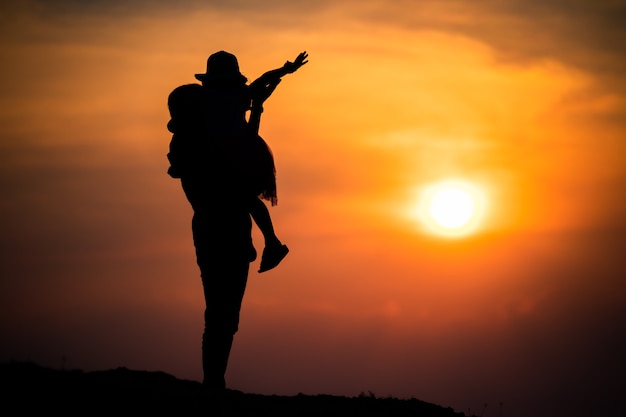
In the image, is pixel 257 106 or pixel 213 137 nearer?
pixel 213 137

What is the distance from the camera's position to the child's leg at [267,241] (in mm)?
10547

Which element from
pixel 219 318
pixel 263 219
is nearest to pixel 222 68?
pixel 263 219

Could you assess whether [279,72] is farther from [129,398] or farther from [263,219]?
[129,398]

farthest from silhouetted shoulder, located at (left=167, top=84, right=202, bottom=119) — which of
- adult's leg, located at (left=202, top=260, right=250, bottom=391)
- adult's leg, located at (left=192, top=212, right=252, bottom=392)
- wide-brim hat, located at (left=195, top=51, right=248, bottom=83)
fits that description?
adult's leg, located at (left=202, top=260, right=250, bottom=391)

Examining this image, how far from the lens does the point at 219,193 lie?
1042 cm

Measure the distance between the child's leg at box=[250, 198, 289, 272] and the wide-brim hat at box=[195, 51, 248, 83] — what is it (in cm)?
136

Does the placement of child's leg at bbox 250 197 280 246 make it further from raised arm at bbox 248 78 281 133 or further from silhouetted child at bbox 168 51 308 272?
raised arm at bbox 248 78 281 133

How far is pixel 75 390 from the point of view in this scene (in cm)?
816

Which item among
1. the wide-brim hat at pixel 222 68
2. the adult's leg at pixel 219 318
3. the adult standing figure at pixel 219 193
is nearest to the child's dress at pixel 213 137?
the adult standing figure at pixel 219 193

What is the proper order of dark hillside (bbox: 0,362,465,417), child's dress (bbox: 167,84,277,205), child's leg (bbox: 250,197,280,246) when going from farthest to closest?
child's leg (bbox: 250,197,280,246), child's dress (bbox: 167,84,277,205), dark hillside (bbox: 0,362,465,417)

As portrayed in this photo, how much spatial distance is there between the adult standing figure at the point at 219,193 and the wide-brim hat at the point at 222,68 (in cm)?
17

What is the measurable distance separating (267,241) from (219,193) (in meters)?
0.74

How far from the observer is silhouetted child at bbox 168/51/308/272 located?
33.9 feet

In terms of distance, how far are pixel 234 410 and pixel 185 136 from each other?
315cm
